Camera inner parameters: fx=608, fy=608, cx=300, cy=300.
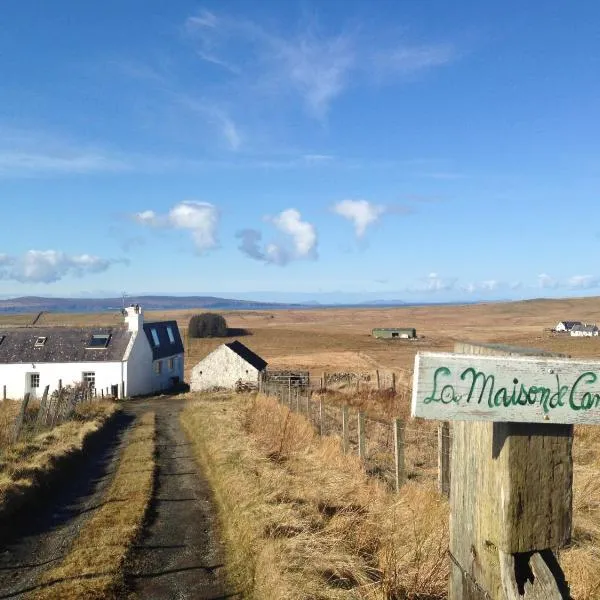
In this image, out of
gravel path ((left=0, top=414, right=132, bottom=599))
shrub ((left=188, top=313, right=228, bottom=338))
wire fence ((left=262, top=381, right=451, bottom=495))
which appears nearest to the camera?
gravel path ((left=0, top=414, right=132, bottom=599))

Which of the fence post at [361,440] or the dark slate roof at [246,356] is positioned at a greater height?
the fence post at [361,440]

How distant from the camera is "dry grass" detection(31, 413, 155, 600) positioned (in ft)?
23.4

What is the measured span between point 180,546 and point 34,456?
7.53 metres

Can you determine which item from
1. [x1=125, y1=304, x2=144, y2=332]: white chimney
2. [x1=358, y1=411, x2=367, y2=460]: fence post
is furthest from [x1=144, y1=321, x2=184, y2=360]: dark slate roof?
[x1=358, y1=411, x2=367, y2=460]: fence post

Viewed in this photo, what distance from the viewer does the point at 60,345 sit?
130ft

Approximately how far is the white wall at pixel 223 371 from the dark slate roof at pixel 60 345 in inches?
207

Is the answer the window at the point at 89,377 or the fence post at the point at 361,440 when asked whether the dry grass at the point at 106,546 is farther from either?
the window at the point at 89,377

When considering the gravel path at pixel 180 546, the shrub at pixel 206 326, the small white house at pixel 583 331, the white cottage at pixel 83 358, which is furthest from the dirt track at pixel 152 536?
the small white house at pixel 583 331

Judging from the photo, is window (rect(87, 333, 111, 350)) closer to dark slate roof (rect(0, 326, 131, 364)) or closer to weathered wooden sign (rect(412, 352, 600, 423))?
dark slate roof (rect(0, 326, 131, 364))

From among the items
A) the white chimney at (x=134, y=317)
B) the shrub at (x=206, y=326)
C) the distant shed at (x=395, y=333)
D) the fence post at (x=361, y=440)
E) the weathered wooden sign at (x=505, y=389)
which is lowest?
the distant shed at (x=395, y=333)

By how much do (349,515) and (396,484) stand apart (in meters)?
2.14

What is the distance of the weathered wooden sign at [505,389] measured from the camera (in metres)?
2.33

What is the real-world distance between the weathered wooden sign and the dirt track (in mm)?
5541

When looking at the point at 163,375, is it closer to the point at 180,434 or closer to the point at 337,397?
the point at 337,397
